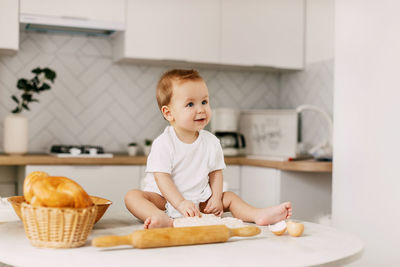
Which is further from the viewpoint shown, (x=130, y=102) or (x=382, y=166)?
(x=130, y=102)

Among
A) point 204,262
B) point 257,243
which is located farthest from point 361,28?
point 204,262

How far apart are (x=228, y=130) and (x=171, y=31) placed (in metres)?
0.77

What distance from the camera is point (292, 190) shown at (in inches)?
122

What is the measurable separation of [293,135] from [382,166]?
0.95 metres

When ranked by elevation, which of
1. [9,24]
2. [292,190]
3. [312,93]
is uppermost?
[9,24]

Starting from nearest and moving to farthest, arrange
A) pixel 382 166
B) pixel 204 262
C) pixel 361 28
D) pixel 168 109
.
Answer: pixel 204 262 → pixel 168 109 → pixel 382 166 → pixel 361 28

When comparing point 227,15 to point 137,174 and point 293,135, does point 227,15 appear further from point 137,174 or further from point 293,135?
point 137,174

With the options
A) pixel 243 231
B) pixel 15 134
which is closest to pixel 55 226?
pixel 243 231

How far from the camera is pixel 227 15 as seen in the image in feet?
11.5

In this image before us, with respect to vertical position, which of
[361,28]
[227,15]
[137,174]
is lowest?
[137,174]

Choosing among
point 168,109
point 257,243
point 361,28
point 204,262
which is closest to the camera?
point 204,262

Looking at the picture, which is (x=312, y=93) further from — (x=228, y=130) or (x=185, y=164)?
(x=185, y=164)

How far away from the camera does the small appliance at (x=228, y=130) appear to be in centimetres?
349

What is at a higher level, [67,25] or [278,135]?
[67,25]
